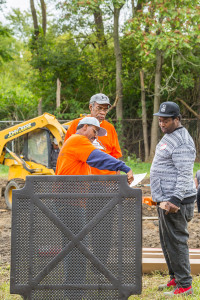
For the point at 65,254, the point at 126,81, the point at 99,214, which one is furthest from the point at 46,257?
the point at 126,81

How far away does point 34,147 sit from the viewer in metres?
10.5

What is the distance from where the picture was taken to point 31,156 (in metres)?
10.5

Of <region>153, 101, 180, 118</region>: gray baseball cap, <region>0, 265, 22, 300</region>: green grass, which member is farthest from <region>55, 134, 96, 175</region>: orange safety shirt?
<region>0, 265, 22, 300</region>: green grass

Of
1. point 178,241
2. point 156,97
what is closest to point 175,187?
point 178,241

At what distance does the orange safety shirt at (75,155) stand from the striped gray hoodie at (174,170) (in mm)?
734

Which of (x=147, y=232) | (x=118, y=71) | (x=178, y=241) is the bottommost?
(x=147, y=232)

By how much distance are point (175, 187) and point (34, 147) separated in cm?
655

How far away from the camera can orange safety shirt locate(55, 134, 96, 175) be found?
410cm

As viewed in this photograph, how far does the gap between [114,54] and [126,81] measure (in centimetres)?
197

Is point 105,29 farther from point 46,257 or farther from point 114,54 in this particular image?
point 46,257

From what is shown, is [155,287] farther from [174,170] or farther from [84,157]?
[84,157]

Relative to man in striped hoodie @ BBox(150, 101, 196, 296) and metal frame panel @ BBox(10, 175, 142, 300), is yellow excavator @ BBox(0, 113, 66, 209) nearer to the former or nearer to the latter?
man in striped hoodie @ BBox(150, 101, 196, 296)

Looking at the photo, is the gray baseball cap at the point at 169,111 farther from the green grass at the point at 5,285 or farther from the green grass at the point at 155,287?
the green grass at the point at 5,285

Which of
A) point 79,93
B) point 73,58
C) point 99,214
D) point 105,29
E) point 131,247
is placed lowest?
point 131,247
